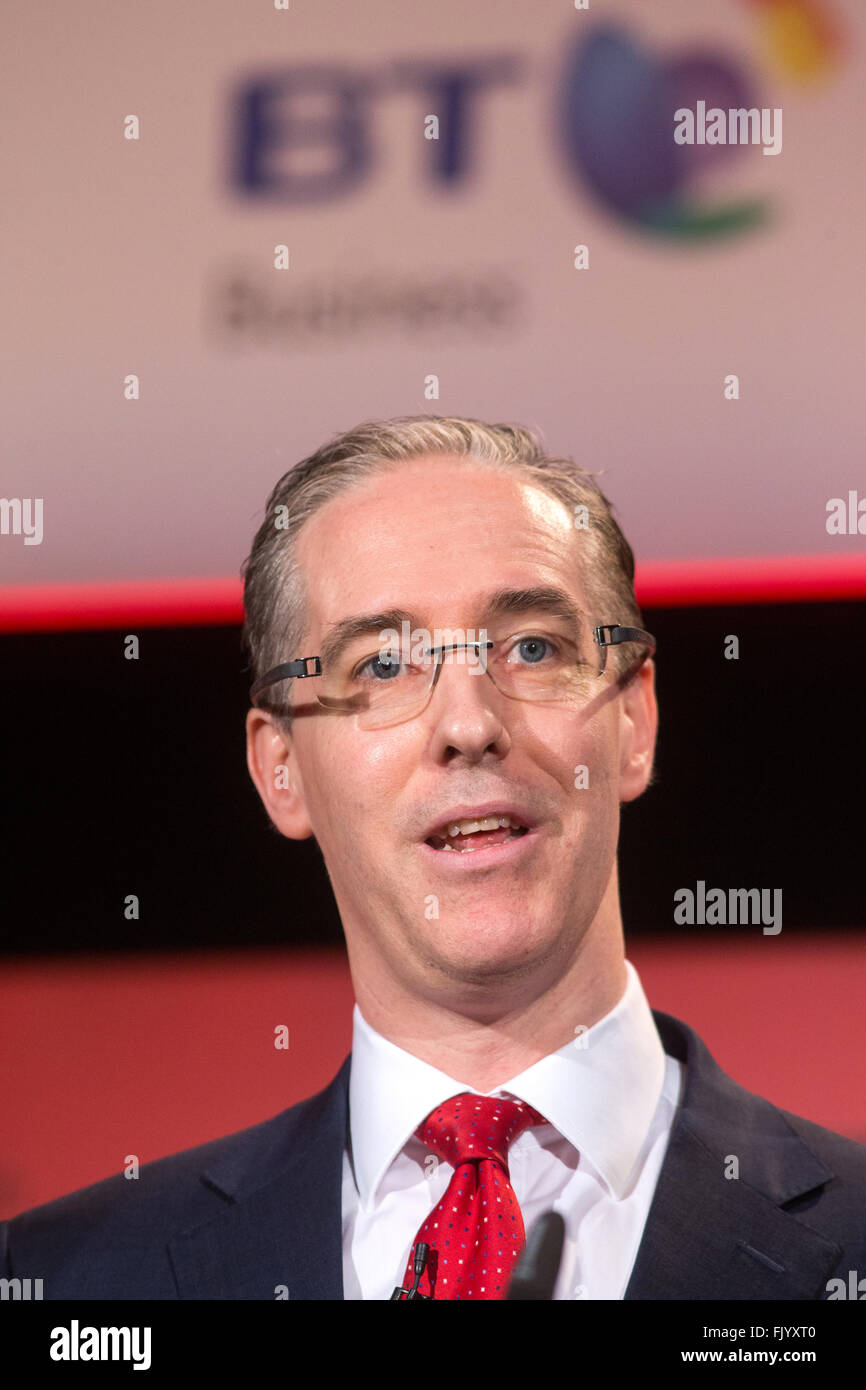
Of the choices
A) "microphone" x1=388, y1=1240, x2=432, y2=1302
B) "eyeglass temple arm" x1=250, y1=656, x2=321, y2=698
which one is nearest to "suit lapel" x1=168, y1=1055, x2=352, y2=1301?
"microphone" x1=388, y1=1240, x2=432, y2=1302

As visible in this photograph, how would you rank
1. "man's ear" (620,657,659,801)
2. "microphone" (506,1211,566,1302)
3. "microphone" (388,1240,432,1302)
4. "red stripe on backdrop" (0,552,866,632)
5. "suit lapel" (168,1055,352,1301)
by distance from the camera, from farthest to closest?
"red stripe on backdrop" (0,552,866,632) < "man's ear" (620,657,659,801) < "suit lapel" (168,1055,352,1301) < "microphone" (388,1240,432,1302) < "microphone" (506,1211,566,1302)

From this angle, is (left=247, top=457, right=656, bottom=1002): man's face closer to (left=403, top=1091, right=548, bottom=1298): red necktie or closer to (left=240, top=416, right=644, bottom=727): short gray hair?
(left=240, top=416, right=644, bottom=727): short gray hair

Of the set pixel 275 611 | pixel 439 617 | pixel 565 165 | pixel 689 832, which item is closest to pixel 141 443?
pixel 275 611

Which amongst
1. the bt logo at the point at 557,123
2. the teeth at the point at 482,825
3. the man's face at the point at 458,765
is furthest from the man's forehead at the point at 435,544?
the bt logo at the point at 557,123

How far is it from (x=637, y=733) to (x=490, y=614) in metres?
0.31

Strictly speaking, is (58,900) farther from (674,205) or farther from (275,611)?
(674,205)

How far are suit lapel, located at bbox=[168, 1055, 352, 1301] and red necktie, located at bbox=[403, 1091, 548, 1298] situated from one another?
5.4 inches

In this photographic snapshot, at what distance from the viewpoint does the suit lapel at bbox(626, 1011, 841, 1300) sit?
1962 millimetres

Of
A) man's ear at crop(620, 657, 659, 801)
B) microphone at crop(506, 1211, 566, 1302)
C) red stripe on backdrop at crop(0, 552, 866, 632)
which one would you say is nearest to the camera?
microphone at crop(506, 1211, 566, 1302)

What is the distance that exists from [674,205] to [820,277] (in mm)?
261

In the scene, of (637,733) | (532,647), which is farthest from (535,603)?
(637,733)

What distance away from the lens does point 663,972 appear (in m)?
2.31

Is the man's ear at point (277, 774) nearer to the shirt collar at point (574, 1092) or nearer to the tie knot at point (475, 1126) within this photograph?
the shirt collar at point (574, 1092)

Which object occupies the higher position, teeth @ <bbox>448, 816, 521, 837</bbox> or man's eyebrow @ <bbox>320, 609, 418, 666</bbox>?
man's eyebrow @ <bbox>320, 609, 418, 666</bbox>
